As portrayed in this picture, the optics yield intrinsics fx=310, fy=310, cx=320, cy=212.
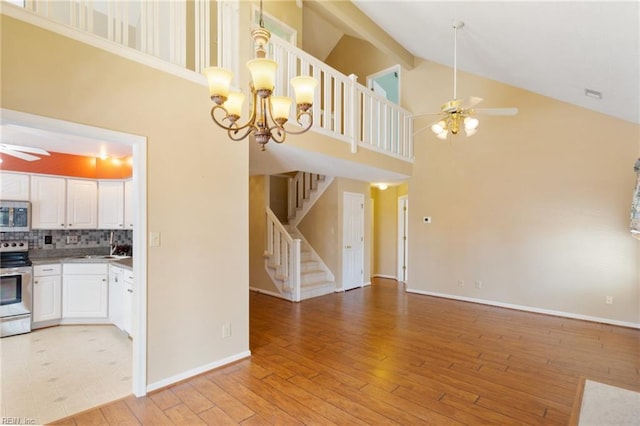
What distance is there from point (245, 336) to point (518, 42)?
4.44 metres

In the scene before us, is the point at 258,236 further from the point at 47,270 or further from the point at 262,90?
the point at 262,90

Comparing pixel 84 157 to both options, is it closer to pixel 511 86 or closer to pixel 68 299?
pixel 68 299

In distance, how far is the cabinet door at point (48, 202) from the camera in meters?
4.39

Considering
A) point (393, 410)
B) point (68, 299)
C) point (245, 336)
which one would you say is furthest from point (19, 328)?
point (393, 410)

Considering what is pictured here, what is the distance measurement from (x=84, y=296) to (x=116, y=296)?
22.3 inches

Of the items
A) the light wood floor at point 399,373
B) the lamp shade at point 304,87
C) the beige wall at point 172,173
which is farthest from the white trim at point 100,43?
the light wood floor at point 399,373

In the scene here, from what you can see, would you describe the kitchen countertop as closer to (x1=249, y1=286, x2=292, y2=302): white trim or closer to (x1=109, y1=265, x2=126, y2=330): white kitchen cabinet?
(x1=109, y1=265, x2=126, y2=330): white kitchen cabinet

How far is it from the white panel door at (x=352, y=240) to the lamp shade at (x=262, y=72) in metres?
4.70

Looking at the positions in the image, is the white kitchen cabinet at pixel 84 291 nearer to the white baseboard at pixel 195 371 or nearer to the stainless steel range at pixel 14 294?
the stainless steel range at pixel 14 294

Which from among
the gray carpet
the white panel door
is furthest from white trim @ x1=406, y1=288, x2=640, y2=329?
the gray carpet

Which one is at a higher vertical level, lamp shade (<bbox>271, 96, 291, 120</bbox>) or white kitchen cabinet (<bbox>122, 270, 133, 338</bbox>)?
lamp shade (<bbox>271, 96, 291, 120</bbox>)

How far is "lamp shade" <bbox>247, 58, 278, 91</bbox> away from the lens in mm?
1941

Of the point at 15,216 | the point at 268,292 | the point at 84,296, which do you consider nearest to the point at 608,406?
the point at 268,292

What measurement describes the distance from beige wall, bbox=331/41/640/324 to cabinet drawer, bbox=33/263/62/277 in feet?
19.7
